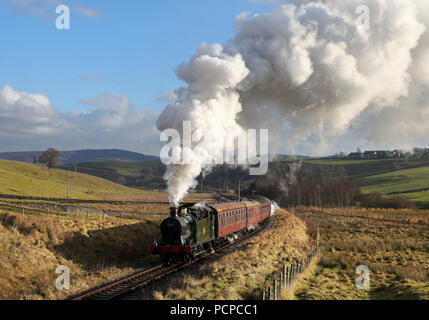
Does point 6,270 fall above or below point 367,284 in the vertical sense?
above

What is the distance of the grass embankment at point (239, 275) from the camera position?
13.6 metres

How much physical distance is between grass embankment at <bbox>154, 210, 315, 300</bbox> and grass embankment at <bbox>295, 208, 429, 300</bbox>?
5.93 feet

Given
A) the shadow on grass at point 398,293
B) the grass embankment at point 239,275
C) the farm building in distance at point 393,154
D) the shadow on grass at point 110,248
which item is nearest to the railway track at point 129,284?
the grass embankment at point 239,275

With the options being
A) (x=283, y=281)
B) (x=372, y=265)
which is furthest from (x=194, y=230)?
(x=372, y=265)

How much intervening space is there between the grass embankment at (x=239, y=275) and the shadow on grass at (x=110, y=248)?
6034 mm

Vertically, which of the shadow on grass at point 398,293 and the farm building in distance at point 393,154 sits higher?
the farm building in distance at point 393,154

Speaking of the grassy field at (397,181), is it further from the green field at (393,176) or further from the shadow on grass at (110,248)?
the shadow on grass at (110,248)

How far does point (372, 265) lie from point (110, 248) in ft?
57.5

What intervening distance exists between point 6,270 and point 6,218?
648 centimetres

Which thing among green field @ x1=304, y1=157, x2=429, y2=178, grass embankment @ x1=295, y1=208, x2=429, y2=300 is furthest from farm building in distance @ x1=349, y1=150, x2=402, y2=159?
grass embankment @ x1=295, y1=208, x2=429, y2=300
